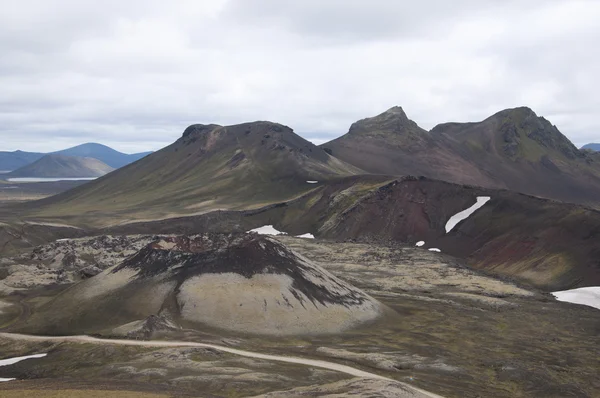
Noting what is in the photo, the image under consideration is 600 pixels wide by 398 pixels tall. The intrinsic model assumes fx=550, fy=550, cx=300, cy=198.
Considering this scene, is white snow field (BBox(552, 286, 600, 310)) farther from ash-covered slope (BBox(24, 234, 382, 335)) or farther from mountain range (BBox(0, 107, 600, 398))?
ash-covered slope (BBox(24, 234, 382, 335))

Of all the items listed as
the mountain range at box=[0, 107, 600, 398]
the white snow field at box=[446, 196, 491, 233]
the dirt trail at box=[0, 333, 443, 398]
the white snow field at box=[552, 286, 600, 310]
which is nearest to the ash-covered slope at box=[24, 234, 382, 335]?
the mountain range at box=[0, 107, 600, 398]

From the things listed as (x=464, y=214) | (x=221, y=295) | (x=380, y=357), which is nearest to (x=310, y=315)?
(x=221, y=295)

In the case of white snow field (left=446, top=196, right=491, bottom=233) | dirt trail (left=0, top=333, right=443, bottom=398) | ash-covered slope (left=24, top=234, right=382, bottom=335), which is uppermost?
white snow field (left=446, top=196, right=491, bottom=233)

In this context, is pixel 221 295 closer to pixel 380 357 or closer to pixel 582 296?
pixel 380 357

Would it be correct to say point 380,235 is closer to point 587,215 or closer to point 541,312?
point 587,215

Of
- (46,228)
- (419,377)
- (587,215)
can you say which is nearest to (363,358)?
(419,377)

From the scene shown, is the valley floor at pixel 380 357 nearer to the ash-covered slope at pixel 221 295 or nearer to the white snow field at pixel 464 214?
the ash-covered slope at pixel 221 295
